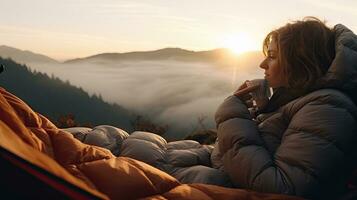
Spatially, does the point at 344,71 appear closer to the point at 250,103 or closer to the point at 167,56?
the point at 250,103

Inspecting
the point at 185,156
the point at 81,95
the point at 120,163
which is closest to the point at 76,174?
the point at 120,163

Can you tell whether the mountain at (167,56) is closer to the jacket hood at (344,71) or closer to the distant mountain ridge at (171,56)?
the distant mountain ridge at (171,56)

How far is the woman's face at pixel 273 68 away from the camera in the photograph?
2225mm

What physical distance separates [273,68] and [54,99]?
64.3m

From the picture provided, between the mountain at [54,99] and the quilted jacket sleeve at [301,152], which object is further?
the mountain at [54,99]

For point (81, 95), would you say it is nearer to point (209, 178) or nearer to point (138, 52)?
point (209, 178)

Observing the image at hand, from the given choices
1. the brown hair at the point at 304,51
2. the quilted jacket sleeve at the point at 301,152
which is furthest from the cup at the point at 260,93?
the quilted jacket sleeve at the point at 301,152

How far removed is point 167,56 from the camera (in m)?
145

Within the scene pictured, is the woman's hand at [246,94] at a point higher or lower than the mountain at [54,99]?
higher

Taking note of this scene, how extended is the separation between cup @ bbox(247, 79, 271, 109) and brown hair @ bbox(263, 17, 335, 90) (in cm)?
16

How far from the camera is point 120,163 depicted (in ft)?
5.37

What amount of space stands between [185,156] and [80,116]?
6127 cm

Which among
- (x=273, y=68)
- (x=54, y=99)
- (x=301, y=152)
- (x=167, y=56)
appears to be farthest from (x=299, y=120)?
(x=167, y=56)

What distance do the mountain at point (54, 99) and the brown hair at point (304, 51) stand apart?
58926 millimetres
